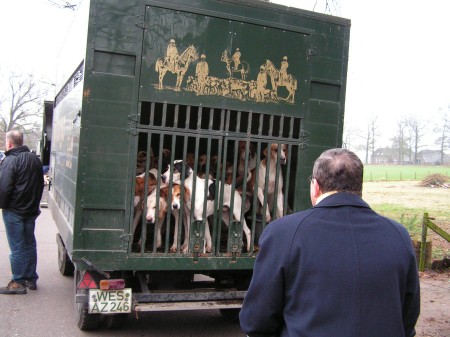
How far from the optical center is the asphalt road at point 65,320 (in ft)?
17.2

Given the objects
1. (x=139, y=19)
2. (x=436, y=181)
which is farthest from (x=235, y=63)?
(x=436, y=181)

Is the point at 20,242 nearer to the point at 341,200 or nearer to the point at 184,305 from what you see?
the point at 184,305

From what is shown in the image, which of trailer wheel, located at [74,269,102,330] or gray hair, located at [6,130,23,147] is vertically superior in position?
gray hair, located at [6,130,23,147]

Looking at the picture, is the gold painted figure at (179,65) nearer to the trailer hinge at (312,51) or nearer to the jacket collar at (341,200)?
the trailer hinge at (312,51)

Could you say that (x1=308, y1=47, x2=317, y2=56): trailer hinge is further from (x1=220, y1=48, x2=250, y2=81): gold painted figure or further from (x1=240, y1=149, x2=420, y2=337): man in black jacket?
(x1=240, y1=149, x2=420, y2=337): man in black jacket

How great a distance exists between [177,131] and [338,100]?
1777 mm

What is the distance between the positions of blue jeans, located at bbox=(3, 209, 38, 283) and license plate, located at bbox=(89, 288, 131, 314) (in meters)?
2.45

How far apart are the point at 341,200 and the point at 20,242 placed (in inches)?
218

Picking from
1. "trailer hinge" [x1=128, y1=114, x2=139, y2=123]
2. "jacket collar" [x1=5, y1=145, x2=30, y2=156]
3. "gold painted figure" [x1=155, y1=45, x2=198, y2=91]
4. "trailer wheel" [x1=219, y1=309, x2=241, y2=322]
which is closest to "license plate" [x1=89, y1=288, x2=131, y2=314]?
"trailer hinge" [x1=128, y1=114, x2=139, y2=123]

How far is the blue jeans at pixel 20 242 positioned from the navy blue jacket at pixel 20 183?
110mm

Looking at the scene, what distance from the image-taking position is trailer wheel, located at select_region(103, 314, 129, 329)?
5.17 metres

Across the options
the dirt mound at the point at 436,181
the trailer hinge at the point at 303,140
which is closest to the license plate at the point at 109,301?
the trailer hinge at the point at 303,140

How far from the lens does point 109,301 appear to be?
4500mm

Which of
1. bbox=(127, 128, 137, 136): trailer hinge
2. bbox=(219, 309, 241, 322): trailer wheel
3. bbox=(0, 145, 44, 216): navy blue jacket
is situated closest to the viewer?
bbox=(127, 128, 137, 136): trailer hinge
